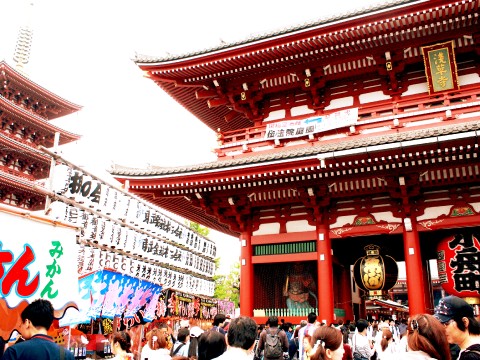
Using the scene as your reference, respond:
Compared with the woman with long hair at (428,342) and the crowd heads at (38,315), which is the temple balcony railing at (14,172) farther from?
the woman with long hair at (428,342)

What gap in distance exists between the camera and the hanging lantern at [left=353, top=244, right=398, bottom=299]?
11.8 metres

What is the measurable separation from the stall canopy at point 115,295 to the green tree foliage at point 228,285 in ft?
128

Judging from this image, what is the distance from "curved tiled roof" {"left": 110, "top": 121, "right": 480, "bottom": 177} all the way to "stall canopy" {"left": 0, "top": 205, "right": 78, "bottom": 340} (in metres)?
6.64

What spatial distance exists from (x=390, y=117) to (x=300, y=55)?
3.14m

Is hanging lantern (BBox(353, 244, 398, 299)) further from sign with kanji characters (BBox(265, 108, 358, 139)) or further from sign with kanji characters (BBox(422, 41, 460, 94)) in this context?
sign with kanji characters (BBox(422, 41, 460, 94))

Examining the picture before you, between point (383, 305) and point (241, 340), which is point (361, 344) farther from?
point (383, 305)

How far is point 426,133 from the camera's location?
31.0ft

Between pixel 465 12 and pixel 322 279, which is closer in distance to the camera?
pixel 465 12

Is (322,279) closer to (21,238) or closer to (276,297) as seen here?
(276,297)

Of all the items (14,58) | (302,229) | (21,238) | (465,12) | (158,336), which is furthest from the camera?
(14,58)

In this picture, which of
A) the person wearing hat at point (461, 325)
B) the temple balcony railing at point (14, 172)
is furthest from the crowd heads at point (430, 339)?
the temple balcony railing at point (14, 172)

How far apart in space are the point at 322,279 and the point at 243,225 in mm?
3035

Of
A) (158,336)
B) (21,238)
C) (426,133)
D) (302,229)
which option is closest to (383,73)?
(426,133)

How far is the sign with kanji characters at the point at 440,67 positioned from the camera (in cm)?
1120
